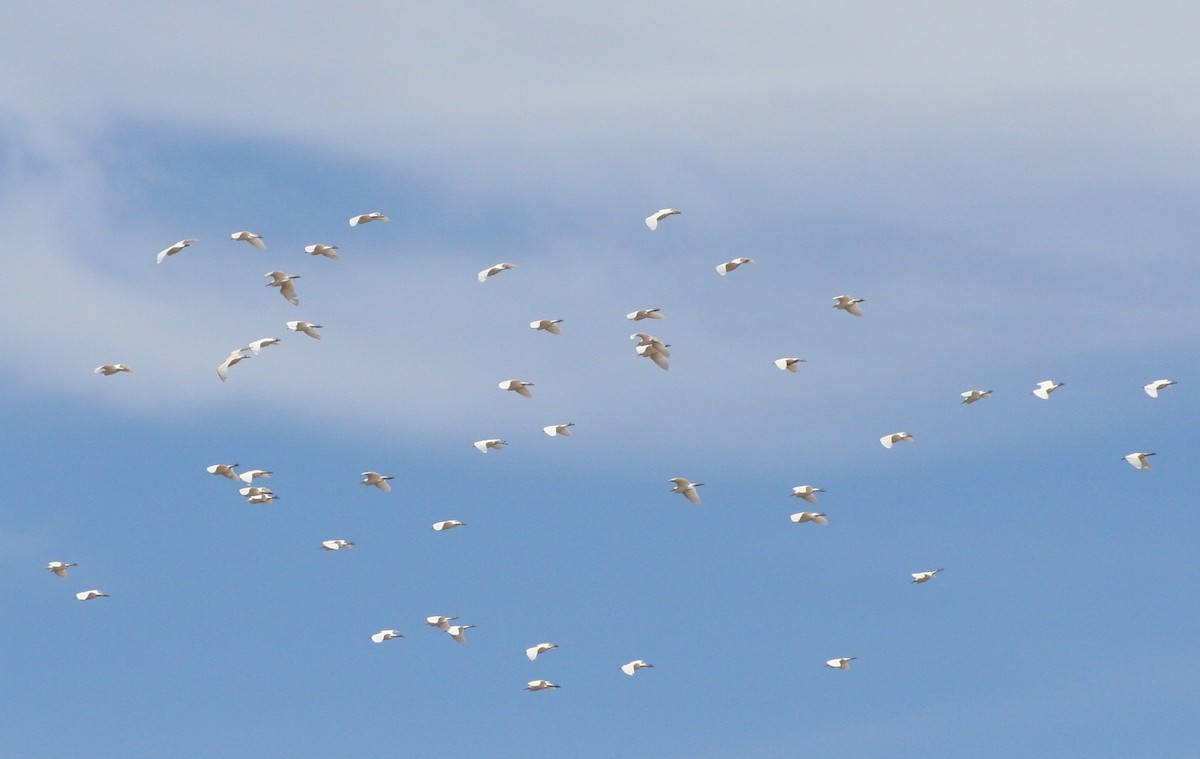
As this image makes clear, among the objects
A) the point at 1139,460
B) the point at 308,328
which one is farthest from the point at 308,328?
the point at 1139,460

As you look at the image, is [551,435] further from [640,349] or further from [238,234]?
[238,234]

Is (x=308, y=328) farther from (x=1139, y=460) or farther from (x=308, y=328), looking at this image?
(x=1139, y=460)

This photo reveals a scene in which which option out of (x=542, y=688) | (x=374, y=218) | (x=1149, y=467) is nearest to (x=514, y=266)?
(x=374, y=218)

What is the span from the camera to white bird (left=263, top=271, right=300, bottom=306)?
198375 mm

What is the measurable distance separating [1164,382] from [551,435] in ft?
109

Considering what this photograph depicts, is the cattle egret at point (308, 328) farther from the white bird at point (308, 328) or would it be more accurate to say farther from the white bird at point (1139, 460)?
the white bird at point (1139, 460)

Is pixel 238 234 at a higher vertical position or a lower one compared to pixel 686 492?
higher

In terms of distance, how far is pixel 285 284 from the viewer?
199 metres

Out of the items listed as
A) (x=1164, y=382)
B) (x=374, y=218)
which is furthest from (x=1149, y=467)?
(x=374, y=218)

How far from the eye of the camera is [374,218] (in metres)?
198

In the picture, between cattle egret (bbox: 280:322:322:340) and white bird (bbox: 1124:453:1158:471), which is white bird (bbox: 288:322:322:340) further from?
white bird (bbox: 1124:453:1158:471)

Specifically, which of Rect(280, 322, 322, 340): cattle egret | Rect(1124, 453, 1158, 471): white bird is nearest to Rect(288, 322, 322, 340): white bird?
Rect(280, 322, 322, 340): cattle egret

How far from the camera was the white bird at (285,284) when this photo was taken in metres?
198

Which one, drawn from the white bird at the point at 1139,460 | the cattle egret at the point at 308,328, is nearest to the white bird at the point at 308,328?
the cattle egret at the point at 308,328
